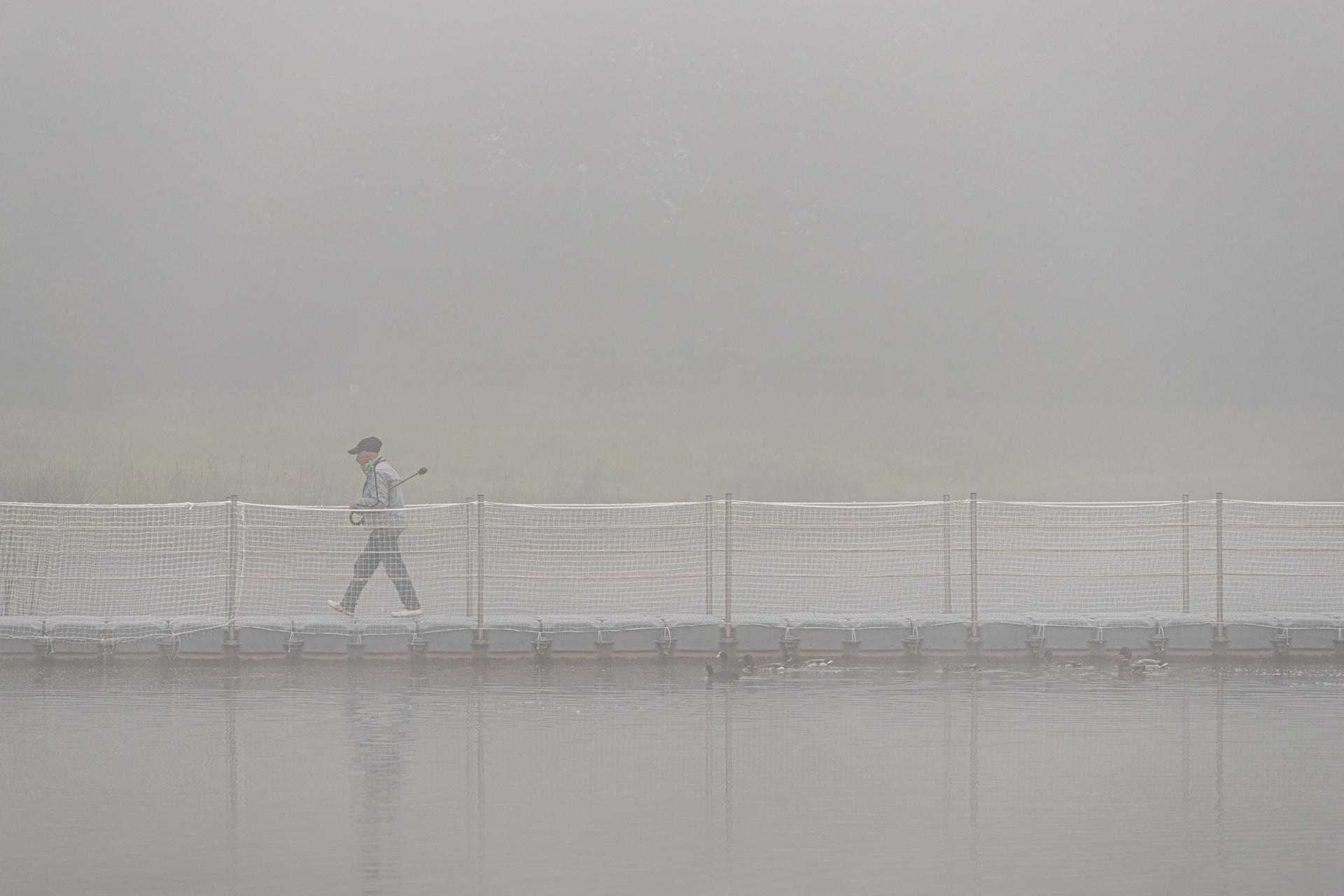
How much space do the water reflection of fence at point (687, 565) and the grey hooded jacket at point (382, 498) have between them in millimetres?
258

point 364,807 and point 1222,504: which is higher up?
point 1222,504

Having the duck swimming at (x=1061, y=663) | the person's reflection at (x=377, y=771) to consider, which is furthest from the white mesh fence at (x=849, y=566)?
the person's reflection at (x=377, y=771)

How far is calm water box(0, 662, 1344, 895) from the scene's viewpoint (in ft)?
29.1

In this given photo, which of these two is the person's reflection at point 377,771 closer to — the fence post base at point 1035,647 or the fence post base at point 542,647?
the fence post base at point 542,647

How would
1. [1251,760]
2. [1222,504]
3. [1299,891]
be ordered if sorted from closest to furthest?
[1299,891] → [1251,760] → [1222,504]

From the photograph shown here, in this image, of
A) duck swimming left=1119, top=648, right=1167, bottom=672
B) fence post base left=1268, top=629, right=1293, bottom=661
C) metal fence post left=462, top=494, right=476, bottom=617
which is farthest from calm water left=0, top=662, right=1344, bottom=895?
metal fence post left=462, top=494, right=476, bottom=617

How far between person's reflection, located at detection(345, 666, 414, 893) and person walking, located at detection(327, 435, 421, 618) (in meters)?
2.40

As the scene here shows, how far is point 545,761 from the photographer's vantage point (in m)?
12.3

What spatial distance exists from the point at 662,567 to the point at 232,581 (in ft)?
199

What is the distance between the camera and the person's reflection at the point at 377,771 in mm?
9133

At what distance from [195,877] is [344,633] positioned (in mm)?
10728

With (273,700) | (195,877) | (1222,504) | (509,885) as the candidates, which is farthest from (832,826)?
(1222,504)

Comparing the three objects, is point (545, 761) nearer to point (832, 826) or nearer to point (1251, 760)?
point (832, 826)

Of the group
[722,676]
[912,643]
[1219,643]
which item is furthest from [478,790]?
[1219,643]
